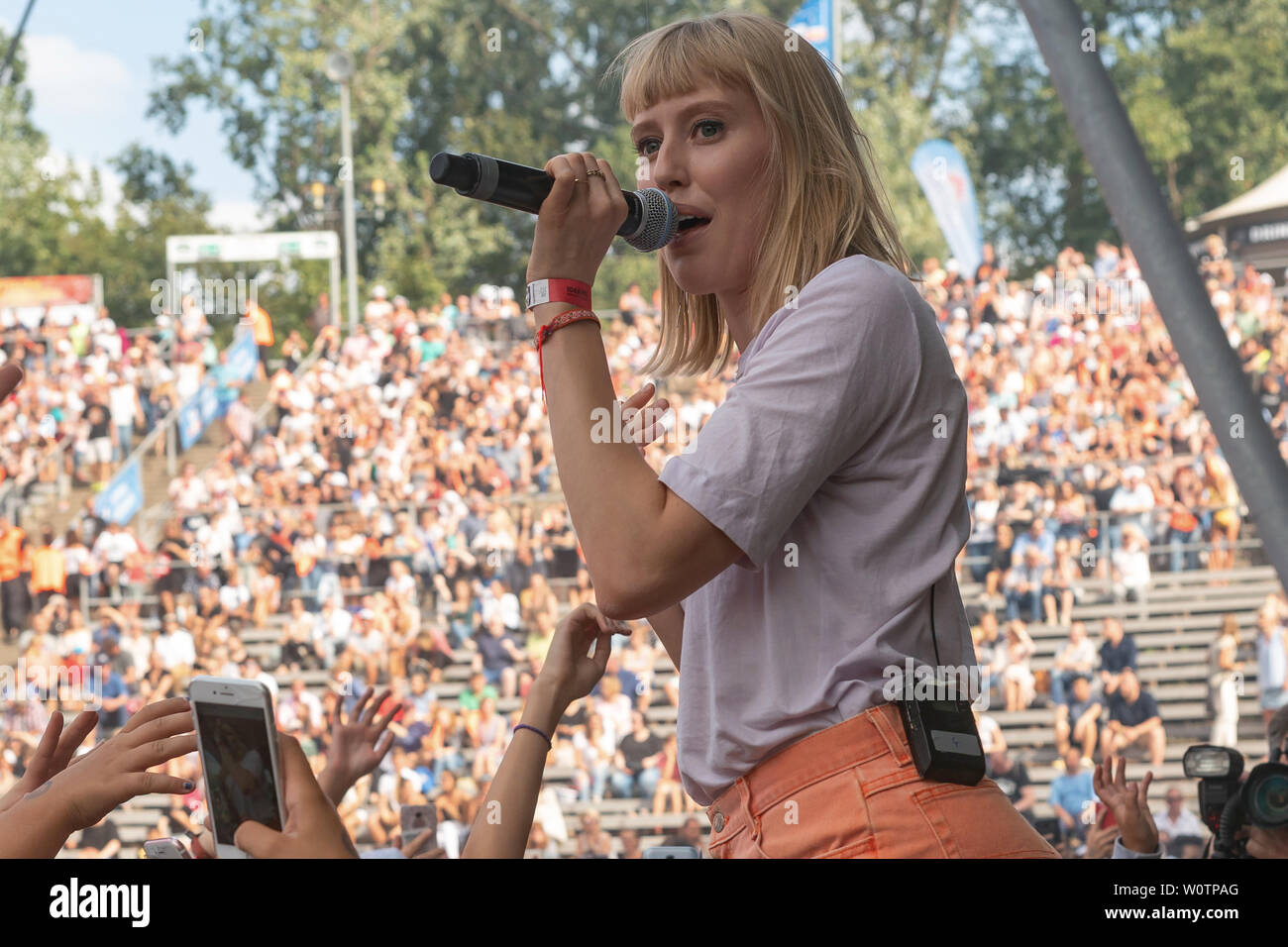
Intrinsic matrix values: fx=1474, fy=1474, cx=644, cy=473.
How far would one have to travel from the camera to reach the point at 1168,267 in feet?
8.16

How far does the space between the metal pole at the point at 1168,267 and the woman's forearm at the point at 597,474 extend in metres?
1.50

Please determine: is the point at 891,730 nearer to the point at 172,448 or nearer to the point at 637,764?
the point at 637,764

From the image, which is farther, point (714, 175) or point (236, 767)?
point (714, 175)

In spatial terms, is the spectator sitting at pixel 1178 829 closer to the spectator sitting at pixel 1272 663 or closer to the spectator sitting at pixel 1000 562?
the spectator sitting at pixel 1272 663

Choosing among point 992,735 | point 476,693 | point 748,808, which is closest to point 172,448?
point 476,693

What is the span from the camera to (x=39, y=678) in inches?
480

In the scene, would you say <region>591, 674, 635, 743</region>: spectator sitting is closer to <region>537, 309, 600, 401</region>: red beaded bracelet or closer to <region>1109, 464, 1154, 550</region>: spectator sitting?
<region>1109, 464, 1154, 550</region>: spectator sitting

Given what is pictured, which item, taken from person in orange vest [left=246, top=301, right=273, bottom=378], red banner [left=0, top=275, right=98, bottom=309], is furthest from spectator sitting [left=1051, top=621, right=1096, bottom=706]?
red banner [left=0, top=275, right=98, bottom=309]

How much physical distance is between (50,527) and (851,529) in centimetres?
1438

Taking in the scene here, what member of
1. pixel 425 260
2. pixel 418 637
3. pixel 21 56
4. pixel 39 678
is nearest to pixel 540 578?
pixel 418 637

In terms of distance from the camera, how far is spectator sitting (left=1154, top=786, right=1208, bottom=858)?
8016mm

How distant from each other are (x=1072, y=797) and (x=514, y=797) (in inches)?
298

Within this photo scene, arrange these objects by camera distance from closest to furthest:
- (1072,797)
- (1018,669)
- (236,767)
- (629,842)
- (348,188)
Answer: (236,767)
(1072,797)
(629,842)
(1018,669)
(348,188)

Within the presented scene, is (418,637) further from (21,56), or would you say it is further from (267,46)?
(21,56)
